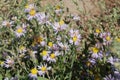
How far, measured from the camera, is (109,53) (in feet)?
Result: 6.33

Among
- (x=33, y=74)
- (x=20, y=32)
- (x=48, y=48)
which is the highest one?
(x=20, y=32)

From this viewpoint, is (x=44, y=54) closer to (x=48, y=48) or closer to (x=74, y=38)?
(x=48, y=48)

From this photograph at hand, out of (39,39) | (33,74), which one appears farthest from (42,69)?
(39,39)

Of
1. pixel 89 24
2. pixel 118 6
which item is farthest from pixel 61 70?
pixel 118 6

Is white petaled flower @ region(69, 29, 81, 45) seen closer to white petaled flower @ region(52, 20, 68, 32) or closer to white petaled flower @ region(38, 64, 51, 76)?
white petaled flower @ region(52, 20, 68, 32)

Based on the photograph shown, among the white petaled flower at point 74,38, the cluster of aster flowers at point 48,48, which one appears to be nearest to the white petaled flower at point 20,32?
the cluster of aster flowers at point 48,48

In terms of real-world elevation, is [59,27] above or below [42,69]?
above

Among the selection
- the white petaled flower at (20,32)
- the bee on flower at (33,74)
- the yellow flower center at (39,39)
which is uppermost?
the white petaled flower at (20,32)

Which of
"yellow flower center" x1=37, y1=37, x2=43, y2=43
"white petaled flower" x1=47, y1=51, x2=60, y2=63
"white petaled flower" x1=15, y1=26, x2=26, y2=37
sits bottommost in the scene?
"white petaled flower" x1=47, y1=51, x2=60, y2=63

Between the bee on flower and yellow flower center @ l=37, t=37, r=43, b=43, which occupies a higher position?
yellow flower center @ l=37, t=37, r=43, b=43

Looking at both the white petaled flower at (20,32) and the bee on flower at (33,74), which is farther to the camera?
the white petaled flower at (20,32)

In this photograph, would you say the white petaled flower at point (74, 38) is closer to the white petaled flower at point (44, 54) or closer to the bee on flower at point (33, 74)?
the white petaled flower at point (44, 54)

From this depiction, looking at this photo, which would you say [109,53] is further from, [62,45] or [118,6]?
[118,6]

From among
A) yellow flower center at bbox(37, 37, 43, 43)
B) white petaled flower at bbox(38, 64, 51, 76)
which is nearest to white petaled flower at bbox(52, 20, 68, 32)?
yellow flower center at bbox(37, 37, 43, 43)
